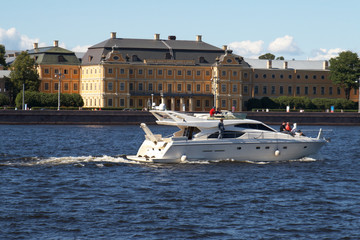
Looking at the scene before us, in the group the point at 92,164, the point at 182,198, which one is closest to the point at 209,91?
the point at 92,164

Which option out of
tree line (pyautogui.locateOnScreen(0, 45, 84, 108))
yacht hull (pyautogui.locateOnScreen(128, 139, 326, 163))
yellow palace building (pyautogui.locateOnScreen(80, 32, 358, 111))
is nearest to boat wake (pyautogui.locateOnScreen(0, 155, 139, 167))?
yacht hull (pyautogui.locateOnScreen(128, 139, 326, 163))

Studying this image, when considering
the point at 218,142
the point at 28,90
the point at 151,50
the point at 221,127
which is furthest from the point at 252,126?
the point at 151,50

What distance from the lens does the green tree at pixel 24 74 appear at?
5153 inches

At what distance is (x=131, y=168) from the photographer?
40031 millimetres

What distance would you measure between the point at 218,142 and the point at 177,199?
1066cm

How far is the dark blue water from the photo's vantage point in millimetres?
24812

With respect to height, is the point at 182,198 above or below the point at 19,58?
below

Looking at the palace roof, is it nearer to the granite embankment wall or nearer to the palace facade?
the palace facade

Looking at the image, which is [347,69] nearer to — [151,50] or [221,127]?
[151,50]

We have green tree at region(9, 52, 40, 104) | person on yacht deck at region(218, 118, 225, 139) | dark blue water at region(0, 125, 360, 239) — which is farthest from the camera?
green tree at region(9, 52, 40, 104)

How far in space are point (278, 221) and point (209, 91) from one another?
115 m

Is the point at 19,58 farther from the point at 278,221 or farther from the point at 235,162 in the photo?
the point at 278,221

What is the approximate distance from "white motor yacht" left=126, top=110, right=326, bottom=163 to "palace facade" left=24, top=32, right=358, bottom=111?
295 feet

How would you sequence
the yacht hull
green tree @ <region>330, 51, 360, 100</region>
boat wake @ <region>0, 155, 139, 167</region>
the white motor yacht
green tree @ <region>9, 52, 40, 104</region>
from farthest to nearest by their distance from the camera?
green tree @ <region>330, 51, 360, 100</region>
green tree @ <region>9, 52, 40, 104</region>
boat wake @ <region>0, 155, 139, 167</region>
the white motor yacht
the yacht hull
